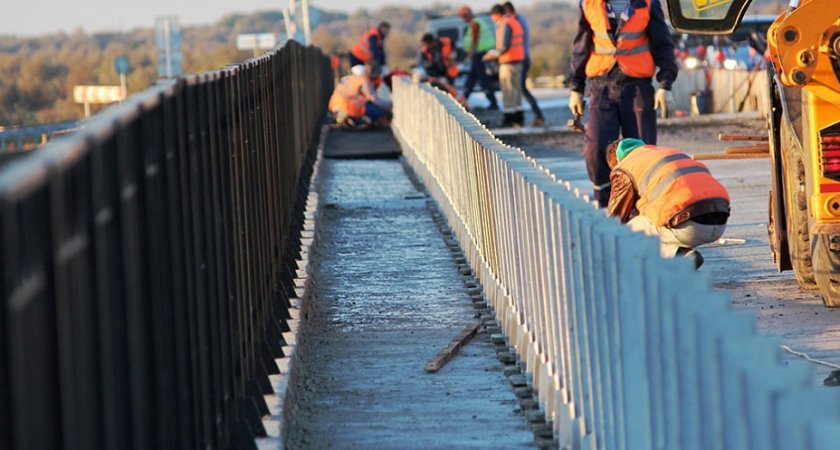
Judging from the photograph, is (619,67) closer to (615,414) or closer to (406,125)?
(615,414)

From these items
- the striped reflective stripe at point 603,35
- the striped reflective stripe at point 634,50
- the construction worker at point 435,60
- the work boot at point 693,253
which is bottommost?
the construction worker at point 435,60

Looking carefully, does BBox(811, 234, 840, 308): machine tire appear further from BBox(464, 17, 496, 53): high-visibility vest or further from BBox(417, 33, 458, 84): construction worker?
BBox(417, 33, 458, 84): construction worker

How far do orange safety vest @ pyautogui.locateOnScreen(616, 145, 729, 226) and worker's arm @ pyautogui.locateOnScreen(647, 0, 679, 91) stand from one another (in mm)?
2927

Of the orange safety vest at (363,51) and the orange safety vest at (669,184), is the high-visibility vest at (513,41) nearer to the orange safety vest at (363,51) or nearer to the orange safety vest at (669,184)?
the orange safety vest at (363,51)

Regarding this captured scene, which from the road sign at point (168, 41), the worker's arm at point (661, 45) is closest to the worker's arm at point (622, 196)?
the worker's arm at point (661, 45)

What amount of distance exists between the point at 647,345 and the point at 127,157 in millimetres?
1435

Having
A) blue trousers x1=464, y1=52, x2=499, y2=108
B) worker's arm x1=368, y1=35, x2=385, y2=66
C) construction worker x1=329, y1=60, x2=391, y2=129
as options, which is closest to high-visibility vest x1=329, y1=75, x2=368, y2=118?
construction worker x1=329, y1=60, x2=391, y2=129

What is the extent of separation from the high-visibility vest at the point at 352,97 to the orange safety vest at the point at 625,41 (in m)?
15.6

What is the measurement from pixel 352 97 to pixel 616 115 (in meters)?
15.9

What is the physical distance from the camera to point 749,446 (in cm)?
339

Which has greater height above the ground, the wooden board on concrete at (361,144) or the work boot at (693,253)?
the work boot at (693,253)

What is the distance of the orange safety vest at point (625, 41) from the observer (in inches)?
471

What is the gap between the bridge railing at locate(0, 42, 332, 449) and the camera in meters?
3.03

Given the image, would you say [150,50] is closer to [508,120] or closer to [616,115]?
[508,120]
